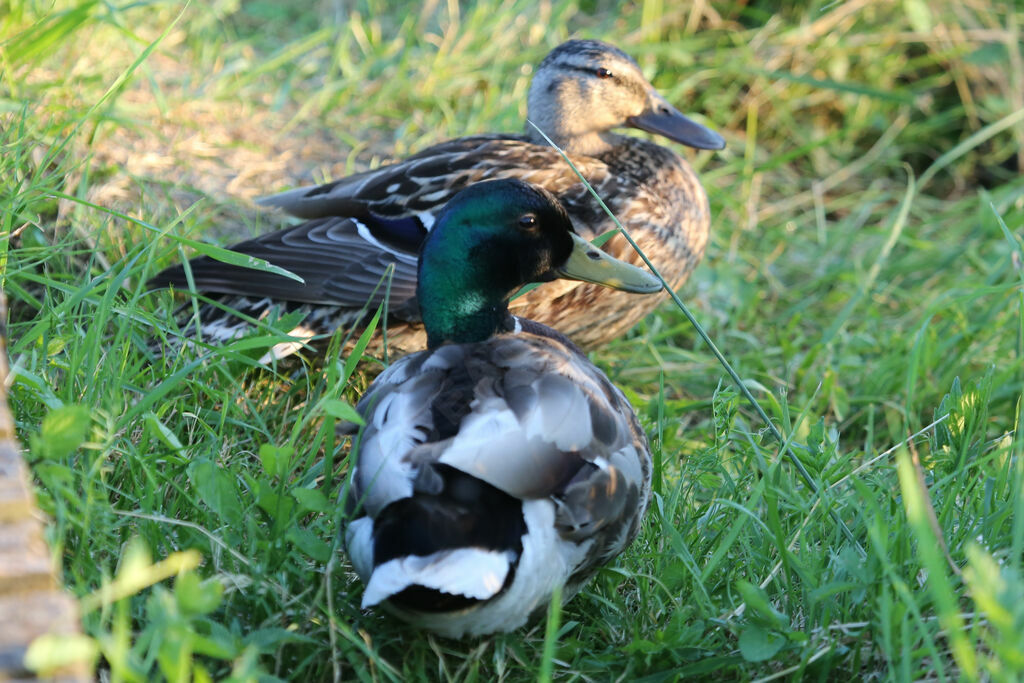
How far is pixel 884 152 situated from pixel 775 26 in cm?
78

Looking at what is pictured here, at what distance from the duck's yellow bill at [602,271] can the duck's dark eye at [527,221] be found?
0.14 metres

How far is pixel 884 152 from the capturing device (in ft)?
16.9

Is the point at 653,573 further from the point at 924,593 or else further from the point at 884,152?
the point at 884,152

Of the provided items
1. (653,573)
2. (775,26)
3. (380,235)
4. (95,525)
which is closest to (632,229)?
(380,235)

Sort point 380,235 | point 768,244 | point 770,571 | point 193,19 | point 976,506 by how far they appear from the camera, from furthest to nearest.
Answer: point 193,19 → point 768,244 → point 380,235 → point 976,506 → point 770,571

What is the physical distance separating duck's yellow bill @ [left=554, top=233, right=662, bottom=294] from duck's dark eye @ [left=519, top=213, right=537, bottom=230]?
0.14 metres

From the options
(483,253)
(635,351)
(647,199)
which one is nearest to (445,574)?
(483,253)

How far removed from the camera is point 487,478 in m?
1.66

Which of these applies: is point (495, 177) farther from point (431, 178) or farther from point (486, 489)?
point (486, 489)

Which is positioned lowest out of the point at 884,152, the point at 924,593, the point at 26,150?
the point at 884,152

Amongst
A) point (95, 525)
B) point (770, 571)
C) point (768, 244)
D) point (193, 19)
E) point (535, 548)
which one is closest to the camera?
point (535, 548)

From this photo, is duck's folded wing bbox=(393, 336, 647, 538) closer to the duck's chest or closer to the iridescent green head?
the iridescent green head

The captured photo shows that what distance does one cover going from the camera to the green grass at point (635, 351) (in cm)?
177

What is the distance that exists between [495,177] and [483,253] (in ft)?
3.02
